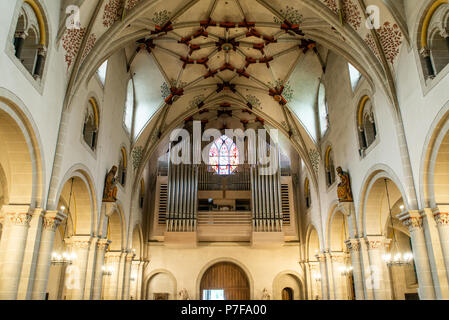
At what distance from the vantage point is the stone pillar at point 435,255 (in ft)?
26.8

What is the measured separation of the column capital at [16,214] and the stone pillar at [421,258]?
868 centimetres

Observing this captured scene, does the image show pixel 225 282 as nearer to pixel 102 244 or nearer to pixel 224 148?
pixel 224 148

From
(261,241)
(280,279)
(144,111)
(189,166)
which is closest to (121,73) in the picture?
(144,111)

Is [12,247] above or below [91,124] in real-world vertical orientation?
below

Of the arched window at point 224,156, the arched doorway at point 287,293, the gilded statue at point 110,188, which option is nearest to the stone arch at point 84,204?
the gilded statue at point 110,188

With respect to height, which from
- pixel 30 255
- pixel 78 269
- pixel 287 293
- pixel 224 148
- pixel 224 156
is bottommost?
pixel 30 255

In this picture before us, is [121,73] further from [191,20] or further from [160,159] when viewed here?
[160,159]

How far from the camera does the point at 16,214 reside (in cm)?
820

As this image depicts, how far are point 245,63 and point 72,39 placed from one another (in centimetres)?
872

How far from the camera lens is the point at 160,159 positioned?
74.2ft

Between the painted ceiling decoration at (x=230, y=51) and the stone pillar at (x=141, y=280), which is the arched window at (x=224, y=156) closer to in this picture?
the painted ceiling decoration at (x=230, y=51)

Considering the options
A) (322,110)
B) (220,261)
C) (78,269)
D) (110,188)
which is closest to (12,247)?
(78,269)

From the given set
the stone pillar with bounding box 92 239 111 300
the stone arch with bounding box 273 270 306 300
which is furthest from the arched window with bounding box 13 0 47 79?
the stone arch with bounding box 273 270 306 300

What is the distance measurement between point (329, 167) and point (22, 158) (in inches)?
462
